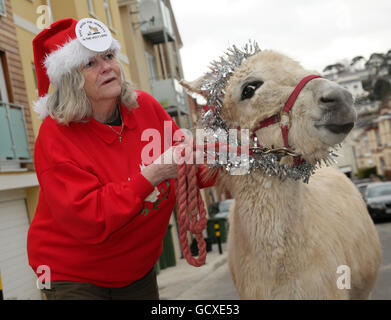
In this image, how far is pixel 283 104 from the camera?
211cm

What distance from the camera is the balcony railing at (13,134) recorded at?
19.6 feet

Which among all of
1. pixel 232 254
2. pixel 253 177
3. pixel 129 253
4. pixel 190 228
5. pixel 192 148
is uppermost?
pixel 192 148

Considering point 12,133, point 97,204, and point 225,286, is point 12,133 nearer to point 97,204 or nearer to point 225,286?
point 97,204

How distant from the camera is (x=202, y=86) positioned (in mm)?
2436

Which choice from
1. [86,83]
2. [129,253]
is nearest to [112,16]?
[86,83]

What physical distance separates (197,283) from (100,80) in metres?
7.60

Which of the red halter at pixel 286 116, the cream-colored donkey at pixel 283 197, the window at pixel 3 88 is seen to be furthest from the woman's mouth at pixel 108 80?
the window at pixel 3 88

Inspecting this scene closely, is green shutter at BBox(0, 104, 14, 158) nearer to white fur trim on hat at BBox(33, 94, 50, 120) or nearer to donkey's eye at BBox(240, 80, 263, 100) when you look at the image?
white fur trim on hat at BBox(33, 94, 50, 120)

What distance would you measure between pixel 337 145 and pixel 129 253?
3.90 feet

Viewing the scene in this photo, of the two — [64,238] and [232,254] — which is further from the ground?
[64,238]

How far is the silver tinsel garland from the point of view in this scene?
216 centimetres

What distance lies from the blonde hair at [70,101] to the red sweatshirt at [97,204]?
6 cm

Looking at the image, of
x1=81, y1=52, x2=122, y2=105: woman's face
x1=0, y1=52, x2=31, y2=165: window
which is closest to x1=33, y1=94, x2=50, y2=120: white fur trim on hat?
x1=81, y1=52, x2=122, y2=105: woman's face

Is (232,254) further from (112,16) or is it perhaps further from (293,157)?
(112,16)
